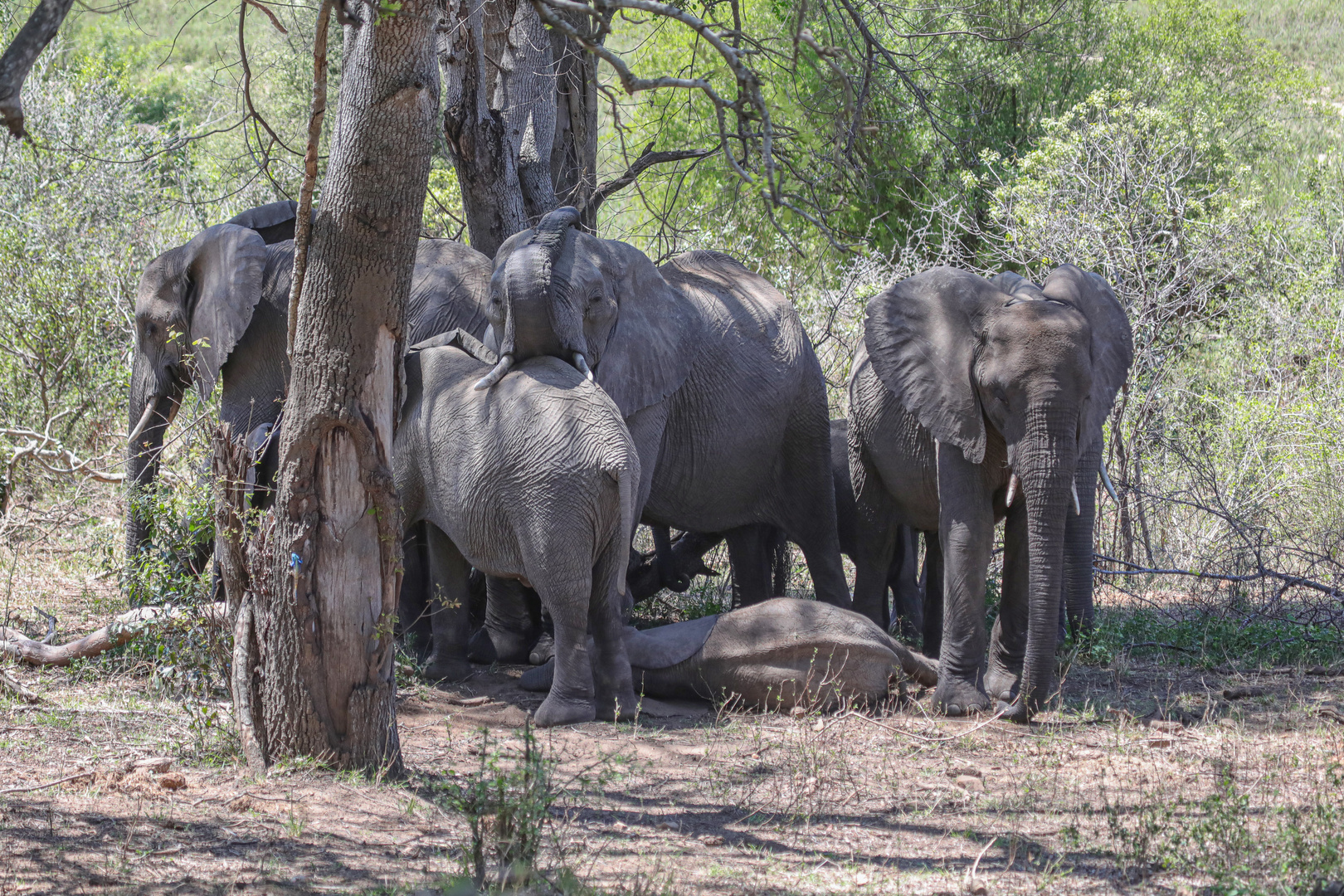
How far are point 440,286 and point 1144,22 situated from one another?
72.3 ft

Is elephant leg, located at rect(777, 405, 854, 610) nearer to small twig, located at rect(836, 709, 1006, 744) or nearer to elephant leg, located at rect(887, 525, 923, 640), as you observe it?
elephant leg, located at rect(887, 525, 923, 640)

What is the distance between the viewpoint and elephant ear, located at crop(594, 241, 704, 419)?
7320 millimetres

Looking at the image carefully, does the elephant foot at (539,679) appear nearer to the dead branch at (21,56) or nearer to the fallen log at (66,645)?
the fallen log at (66,645)

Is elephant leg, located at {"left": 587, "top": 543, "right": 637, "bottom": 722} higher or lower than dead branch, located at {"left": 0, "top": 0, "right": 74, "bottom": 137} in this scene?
lower

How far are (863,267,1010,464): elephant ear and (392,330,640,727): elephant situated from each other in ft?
4.89

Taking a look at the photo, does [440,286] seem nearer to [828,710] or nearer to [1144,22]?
[828,710]

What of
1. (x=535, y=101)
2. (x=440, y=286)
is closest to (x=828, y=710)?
(x=440, y=286)

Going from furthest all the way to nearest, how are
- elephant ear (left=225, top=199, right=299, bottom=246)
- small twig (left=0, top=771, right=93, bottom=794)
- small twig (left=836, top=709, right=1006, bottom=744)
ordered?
elephant ear (left=225, top=199, right=299, bottom=246) < small twig (left=836, top=709, right=1006, bottom=744) < small twig (left=0, top=771, right=93, bottom=794)

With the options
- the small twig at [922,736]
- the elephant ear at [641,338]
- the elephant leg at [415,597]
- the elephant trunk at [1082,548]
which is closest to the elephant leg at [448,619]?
the elephant leg at [415,597]

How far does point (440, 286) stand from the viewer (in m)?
8.13

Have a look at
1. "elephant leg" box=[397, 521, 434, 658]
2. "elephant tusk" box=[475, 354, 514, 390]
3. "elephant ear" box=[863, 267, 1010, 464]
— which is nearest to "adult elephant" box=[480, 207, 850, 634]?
"elephant tusk" box=[475, 354, 514, 390]

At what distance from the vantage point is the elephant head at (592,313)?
6.67 meters

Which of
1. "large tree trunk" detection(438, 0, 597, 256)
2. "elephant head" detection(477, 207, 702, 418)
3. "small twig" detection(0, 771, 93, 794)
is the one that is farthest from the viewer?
"large tree trunk" detection(438, 0, 597, 256)

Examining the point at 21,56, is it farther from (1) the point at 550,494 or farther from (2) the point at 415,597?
(2) the point at 415,597
